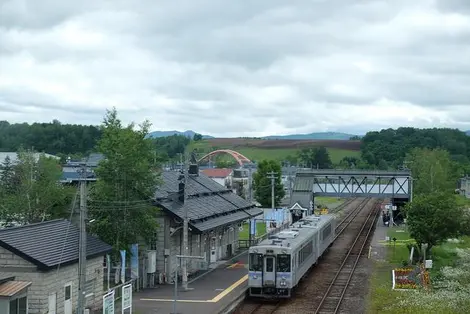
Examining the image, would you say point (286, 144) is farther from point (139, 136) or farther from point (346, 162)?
point (139, 136)

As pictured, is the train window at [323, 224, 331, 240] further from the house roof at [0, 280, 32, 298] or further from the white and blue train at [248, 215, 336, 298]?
the house roof at [0, 280, 32, 298]

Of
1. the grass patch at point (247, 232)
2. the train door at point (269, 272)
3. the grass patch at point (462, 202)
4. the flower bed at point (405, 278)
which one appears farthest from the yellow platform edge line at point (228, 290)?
the grass patch at point (247, 232)

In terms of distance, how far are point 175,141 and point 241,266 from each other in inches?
2740

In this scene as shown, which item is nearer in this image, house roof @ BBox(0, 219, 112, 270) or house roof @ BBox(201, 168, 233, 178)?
house roof @ BBox(0, 219, 112, 270)

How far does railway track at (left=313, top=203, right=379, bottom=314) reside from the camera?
2698 centimetres

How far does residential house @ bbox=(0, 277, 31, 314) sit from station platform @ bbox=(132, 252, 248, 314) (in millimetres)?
5715

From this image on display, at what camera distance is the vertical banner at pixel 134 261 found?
28.6m

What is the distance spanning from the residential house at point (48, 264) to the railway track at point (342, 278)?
8.89 meters

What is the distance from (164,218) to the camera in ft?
106

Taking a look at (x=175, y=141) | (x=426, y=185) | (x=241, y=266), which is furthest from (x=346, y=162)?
(x=241, y=266)

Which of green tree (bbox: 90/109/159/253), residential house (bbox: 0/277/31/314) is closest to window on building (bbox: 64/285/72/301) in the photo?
residential house (bbox: 0/277/31/314)

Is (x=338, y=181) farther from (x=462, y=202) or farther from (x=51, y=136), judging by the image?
(x=51, y=136)

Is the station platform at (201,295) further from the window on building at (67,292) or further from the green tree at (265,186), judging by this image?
the green tree at (265,186)

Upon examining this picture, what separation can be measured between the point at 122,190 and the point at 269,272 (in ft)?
23.9
